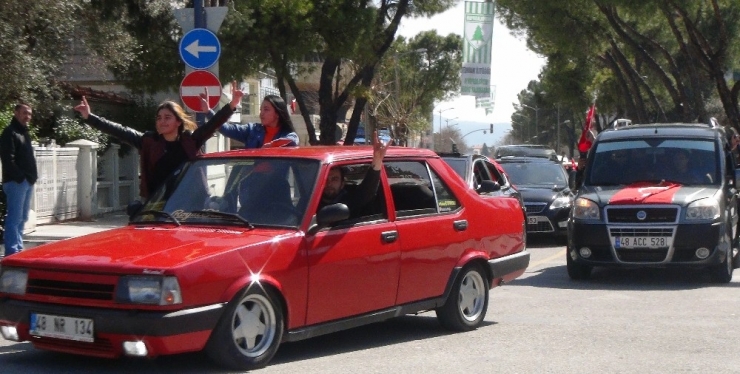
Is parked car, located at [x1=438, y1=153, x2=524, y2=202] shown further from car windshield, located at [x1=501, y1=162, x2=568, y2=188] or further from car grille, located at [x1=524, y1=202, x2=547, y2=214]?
car windshield, located at [x1=501, y1=162, x2=568, y2=188]

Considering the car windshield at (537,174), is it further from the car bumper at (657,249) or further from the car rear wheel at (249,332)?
the car rear wheel at (249,332)

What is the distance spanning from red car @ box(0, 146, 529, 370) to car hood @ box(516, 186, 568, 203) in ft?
30.8

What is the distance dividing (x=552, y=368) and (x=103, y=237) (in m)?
3.13

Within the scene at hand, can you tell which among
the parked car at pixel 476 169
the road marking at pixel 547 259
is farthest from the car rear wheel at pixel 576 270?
the parked car at pixel 476 169

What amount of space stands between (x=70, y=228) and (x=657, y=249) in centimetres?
1148

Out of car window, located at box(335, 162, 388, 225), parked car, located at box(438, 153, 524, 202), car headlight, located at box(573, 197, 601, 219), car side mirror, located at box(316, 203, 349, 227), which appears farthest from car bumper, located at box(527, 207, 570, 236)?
car side mirror, located at box(316, 203, 349, 227)

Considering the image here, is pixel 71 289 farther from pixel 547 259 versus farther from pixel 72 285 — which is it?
pixel 547 259

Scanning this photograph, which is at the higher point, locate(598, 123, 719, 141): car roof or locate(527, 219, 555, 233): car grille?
locate(598, 123, 719, 141): car roof

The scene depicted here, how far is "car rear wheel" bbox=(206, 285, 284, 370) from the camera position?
6.71 meters

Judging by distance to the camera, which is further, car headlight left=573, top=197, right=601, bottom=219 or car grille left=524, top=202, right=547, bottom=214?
car grille left=524, top=202, right=547, bottom=214

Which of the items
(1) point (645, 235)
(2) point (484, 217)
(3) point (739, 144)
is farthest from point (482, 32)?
(2) point (484, 217)

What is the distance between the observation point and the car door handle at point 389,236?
794 centimetres

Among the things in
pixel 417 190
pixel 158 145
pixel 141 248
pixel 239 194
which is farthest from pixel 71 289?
pixel 417 190

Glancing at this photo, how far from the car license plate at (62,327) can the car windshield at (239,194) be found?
1.20m
